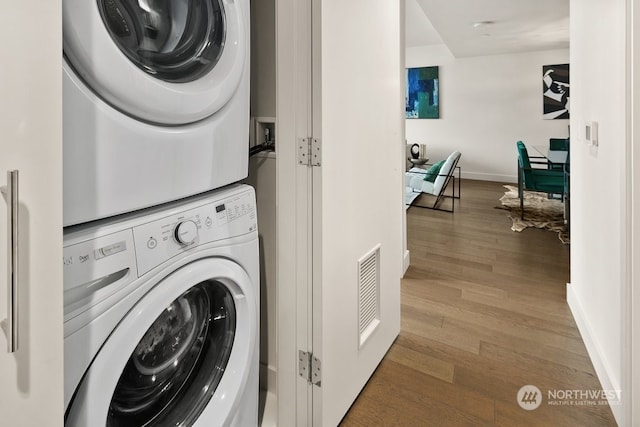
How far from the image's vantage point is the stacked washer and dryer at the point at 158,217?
2.39ft

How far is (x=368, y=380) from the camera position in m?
1.80

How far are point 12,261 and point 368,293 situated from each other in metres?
1.44

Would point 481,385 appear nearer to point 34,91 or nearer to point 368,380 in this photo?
point 368,380

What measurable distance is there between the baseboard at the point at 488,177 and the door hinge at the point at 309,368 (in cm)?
729

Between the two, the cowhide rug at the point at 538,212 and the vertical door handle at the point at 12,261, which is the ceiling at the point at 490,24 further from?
the vertical door handle at the point at 12,261

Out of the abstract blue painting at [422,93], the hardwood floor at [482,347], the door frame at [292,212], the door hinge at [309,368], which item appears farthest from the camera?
the abstract blue painting at [422,93]

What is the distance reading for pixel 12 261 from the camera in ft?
1.61

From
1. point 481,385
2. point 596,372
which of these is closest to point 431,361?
point 481,385

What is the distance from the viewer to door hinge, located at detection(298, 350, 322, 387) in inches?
54.4

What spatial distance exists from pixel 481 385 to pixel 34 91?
1.90 m

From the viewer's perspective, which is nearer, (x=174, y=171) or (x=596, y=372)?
(x=174, y=171)

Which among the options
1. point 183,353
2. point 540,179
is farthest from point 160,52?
point 540,179

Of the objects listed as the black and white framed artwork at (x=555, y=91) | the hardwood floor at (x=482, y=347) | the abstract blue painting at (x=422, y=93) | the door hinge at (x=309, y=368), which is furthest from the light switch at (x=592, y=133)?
the abstract blue painting at (x=422, y=93)

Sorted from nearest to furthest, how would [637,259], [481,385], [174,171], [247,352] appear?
[174,171], [247,352], [637,259], [481,385]
